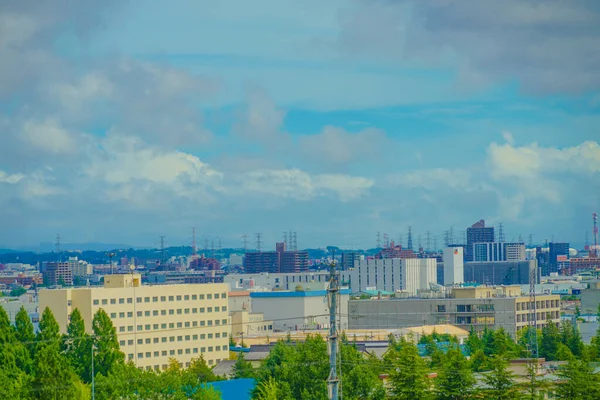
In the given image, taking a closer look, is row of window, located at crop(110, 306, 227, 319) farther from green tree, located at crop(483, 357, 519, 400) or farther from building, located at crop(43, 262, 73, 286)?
building, located at crop(43, 262, 73, 286)

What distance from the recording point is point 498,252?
162875 millimetres

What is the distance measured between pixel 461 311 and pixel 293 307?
1203cm

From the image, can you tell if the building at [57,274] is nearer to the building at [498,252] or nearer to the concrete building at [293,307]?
the building at [498,252]

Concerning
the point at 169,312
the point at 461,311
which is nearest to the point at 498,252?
the point at 461,311

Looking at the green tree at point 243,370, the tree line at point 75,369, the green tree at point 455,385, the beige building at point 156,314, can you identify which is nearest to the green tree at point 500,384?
the green tree at point 455,385

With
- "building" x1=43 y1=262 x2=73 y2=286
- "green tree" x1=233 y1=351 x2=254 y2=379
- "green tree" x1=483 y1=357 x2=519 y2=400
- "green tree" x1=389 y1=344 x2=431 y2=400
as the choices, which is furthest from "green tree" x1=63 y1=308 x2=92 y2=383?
"building" x1=43 y1=262 x2=73 y2=286

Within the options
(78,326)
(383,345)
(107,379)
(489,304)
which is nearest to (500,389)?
(107,379)

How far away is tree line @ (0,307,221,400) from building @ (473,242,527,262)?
127 m

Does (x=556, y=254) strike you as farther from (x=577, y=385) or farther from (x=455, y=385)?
(x=577, y=385)

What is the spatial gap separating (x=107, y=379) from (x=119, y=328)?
18.4m

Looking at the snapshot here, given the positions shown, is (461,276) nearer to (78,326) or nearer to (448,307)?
(448,307)

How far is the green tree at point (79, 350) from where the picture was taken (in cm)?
3403

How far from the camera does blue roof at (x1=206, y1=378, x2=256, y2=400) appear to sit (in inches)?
1256

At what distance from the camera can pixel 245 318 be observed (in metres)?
63.0
